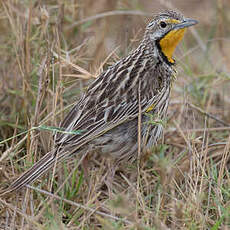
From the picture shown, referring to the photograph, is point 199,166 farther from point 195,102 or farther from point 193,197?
point 195,102

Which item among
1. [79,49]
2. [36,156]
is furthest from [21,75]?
[36,156]

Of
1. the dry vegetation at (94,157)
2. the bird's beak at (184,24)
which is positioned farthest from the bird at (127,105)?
the dry vegetation at (94,157)

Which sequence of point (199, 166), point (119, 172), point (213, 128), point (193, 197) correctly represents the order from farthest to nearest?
1. point (213, 128)
2. point (119, 172)
3. point (199, 166)
4. point (193, 197)

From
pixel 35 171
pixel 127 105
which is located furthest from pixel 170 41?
pixel 35 171

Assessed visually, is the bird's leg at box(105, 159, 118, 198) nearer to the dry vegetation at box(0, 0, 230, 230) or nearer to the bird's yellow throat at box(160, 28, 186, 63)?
the dry vegetation at box(0, 0, 230, 230)

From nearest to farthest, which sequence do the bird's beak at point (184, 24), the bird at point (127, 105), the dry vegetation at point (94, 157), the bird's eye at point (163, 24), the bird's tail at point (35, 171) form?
the dry vegetation at point (94, 157) → the bird's tail at point (35, 171) → the bird at point (127, 105) → the bird's beak at point (184, 24) → the bird's eye at point (163, 24)

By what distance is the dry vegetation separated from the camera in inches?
141

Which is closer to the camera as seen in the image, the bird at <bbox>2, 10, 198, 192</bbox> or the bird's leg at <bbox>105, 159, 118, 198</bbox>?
the bird at <bbox>2, 10, 198, 192</bbox>

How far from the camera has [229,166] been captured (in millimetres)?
4855

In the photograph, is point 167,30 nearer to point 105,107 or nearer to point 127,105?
point 127,105

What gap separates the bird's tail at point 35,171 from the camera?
3.82 m

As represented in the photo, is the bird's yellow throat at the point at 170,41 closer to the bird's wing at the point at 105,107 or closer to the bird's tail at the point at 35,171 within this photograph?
the bird's wing at the point at 105,107

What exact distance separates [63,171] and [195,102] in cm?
159

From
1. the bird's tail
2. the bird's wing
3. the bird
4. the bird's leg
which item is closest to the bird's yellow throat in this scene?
the bird
